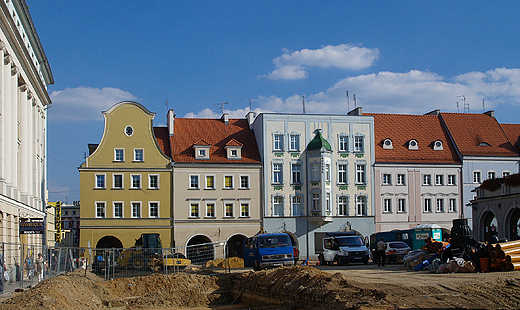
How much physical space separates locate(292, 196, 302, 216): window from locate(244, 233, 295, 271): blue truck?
84.0 ft

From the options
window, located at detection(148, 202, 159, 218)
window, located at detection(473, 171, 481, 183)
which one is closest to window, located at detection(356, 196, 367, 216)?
window, located at detection(473, 171, 481, 183)

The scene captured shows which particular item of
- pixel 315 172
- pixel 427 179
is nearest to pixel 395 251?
pixel 315 172

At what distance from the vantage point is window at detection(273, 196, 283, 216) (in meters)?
57.5

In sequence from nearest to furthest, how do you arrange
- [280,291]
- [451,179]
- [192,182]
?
[280,291], [192,182], [451,179]

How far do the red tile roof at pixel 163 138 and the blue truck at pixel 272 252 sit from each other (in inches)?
1037

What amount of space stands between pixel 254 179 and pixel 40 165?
20163 mm

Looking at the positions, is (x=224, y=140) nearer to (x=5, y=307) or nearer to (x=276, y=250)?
(x=276, y=250)

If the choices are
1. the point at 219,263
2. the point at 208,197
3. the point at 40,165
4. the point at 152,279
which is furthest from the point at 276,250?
the point at 40,165

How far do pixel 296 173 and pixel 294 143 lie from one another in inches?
115

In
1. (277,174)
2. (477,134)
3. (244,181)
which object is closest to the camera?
(244,181)

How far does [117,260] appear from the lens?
32125mm

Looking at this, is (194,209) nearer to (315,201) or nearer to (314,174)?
(315,201)

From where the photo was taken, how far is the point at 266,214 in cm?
5691

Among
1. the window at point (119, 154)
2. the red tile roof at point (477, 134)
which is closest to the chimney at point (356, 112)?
the red tile roof at point (477, 134)
